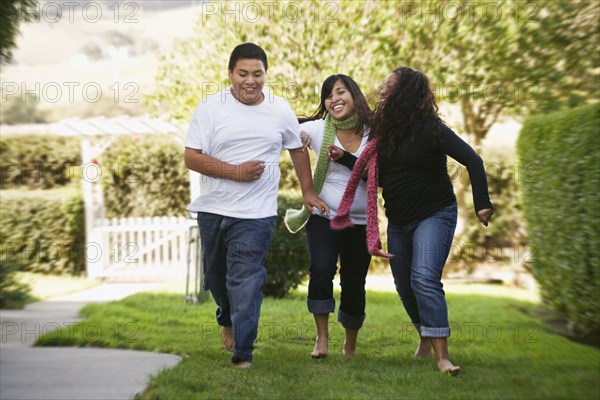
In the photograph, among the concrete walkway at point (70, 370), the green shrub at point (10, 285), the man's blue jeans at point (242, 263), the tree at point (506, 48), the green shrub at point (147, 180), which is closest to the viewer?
the concrete walkway at point (70, 370)

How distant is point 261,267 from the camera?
195 inches

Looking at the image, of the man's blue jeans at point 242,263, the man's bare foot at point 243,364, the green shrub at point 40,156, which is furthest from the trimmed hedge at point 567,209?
the green shrub at point 40,156

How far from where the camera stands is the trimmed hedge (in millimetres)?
5746

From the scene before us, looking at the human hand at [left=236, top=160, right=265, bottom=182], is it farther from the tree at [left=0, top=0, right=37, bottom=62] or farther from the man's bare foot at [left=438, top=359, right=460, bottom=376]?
the tree at [left=0, top=0, right=37, bottom=62]

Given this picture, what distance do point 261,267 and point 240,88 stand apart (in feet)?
3.75

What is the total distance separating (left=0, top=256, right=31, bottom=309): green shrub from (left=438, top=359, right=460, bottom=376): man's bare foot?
12.3 feet

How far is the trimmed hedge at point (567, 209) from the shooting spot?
575cm

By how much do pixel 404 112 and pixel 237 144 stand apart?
106 cm

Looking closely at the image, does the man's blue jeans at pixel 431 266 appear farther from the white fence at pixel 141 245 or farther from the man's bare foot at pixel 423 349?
the white fence at pixel 141 245

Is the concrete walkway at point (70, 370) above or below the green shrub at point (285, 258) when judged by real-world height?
below

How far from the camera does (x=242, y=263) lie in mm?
4895

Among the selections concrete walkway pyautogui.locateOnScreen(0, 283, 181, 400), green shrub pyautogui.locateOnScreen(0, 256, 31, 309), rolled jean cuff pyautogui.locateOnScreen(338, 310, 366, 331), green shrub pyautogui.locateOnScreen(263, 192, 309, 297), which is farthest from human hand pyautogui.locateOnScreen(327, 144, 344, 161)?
green shrub pyautogui.locateOnScreen(263, 192, 309, 297)

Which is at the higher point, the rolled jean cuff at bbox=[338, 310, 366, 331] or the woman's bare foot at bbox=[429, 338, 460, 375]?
the rolled jean cuff at bbox=[338, 310, 366, 331]

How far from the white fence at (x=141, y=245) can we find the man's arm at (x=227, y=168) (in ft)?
29.0
